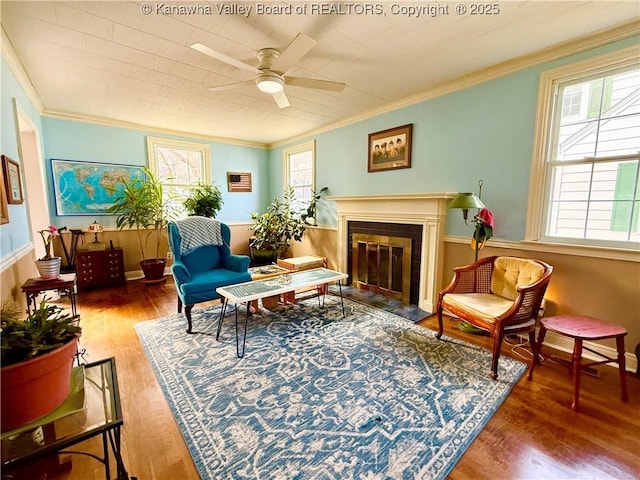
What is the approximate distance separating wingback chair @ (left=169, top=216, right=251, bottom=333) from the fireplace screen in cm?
161

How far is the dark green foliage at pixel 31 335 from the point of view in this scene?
0.88 m

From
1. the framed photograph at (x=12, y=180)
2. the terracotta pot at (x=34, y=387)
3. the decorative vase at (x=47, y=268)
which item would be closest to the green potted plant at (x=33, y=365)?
the terracotta pot at (x=34, y=387)

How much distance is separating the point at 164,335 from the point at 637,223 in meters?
3.96

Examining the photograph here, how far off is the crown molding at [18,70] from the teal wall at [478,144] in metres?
3.51

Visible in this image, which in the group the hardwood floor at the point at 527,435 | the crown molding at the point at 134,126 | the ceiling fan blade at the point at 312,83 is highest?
the crown molding at the point at 134,126

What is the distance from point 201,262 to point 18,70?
235 centimetres

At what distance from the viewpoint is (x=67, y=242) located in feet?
13.4

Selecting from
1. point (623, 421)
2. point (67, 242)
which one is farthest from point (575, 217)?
point (67, 242)

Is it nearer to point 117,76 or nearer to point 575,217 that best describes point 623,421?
point 575,217

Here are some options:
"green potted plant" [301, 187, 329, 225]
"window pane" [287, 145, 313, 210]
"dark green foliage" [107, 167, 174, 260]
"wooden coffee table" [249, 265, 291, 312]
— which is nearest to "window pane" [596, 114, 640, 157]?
"wooden coffee table" [249, 265, 291, 312]

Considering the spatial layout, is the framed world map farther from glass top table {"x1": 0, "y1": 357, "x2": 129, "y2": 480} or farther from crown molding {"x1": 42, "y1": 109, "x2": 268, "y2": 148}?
glass top table {"x1": 0, "y1": 357, "x2": 129, "y2": 480}

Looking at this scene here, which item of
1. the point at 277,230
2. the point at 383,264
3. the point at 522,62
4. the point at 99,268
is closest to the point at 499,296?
the point at 383,264

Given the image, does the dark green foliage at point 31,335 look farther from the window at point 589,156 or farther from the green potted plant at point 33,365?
the window at point 589,156

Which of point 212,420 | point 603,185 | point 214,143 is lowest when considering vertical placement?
point 212,420
